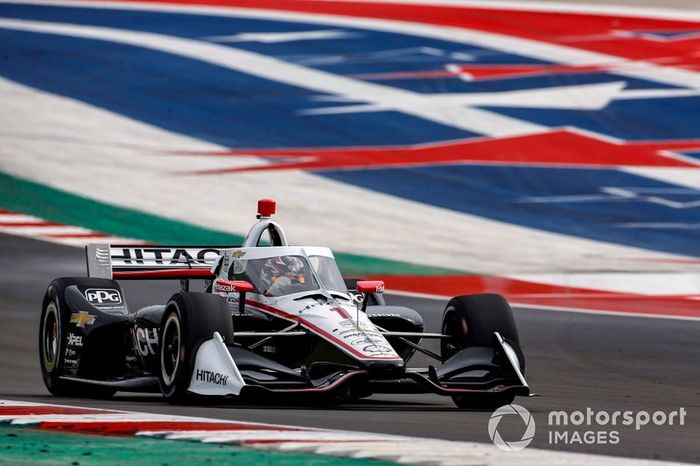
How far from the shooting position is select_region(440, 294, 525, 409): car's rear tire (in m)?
10.2

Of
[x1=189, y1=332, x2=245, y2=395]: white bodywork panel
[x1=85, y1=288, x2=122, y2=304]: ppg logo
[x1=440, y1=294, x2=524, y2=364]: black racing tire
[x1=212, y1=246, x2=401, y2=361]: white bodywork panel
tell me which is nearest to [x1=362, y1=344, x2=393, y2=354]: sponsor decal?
[x1=212, y1=246, x2=401, y2=361]: white bodywork panel

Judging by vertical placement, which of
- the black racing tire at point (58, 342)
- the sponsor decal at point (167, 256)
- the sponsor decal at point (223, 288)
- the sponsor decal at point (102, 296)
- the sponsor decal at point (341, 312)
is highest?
the sponsor decal at point (167, 256)

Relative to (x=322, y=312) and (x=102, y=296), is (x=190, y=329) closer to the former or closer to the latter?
(x=322, y=312)

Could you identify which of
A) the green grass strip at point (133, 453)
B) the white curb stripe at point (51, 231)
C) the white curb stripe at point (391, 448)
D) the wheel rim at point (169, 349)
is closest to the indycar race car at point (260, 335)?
the wheel rim at point (169, 349)

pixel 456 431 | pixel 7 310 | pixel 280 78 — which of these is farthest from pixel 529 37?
pixel 456 431

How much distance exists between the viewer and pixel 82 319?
11.4 m

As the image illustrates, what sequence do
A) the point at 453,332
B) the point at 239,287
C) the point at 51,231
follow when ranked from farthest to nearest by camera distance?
the point at 51,231 < the point at 453,332 < the point at 239,287

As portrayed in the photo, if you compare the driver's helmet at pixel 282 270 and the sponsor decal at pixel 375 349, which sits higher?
the driver's helmet at pixel 282 270

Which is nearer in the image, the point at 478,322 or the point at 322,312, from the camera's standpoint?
the point at 322,312

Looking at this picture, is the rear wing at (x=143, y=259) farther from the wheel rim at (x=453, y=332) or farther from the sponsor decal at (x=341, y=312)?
the wheel rim at (x=453, y=332)

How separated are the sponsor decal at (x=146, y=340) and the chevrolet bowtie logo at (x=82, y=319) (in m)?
0.44

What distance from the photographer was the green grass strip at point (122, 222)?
65.0 feet

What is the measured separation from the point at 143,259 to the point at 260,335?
274 cm

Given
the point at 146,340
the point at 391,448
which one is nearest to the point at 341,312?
the point at 146,340
